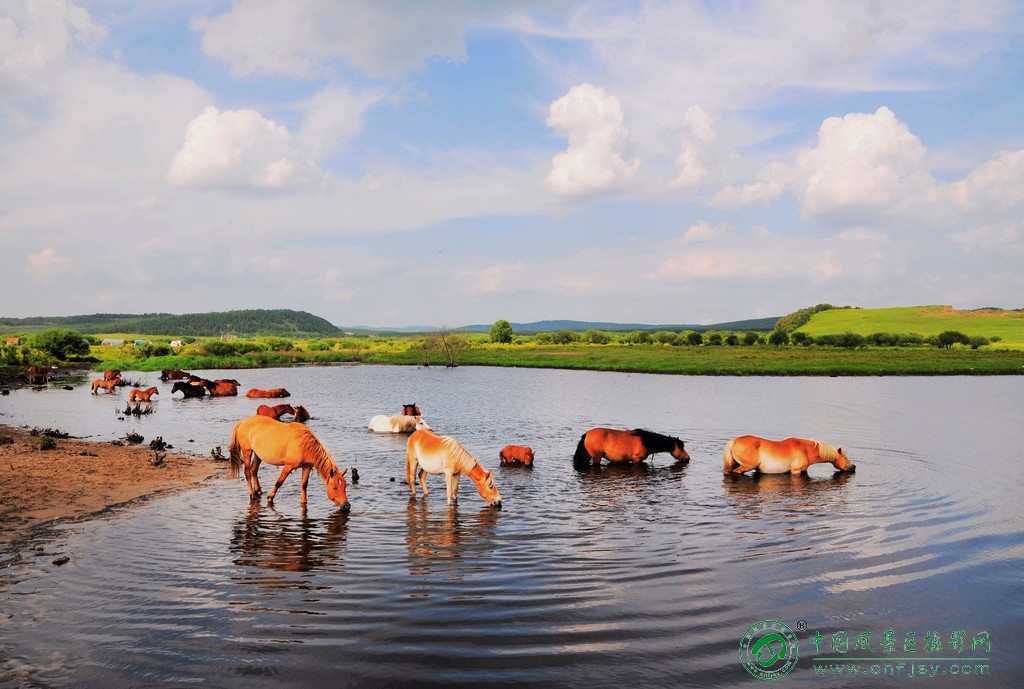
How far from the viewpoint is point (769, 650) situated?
651 centimetres

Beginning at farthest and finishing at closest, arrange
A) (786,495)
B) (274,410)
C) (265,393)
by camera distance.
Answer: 1. (265,393)
2. (274,410)
3. (786,495)

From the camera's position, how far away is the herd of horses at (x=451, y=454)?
12.3 meters

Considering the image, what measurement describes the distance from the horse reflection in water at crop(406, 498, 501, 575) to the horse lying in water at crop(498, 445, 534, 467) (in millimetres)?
4516

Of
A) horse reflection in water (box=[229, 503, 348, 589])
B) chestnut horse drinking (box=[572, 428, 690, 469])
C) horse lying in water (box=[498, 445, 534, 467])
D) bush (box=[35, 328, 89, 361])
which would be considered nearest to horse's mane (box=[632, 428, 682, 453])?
chestnut horse drinking (box=[572, 428, 690, 469])

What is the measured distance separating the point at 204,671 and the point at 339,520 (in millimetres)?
5410

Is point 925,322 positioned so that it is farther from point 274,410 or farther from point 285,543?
point 285,543

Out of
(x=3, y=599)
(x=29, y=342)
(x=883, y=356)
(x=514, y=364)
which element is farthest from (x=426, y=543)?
(x=29, y=342)

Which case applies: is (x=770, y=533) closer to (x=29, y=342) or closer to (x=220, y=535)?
(x=220, y=535)

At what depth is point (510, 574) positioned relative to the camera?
861cm

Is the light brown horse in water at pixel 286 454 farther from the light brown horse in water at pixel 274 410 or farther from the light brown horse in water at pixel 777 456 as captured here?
the light brown horse in water at pixel 274 410

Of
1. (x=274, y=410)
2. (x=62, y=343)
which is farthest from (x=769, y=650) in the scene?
(x=62, y=343)

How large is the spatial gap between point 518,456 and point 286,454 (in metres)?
6.23

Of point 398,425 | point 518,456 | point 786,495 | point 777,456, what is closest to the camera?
point 786,495

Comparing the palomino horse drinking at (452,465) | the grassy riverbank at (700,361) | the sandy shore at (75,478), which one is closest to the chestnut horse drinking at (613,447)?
the palomino horse drinking at (452,465)
